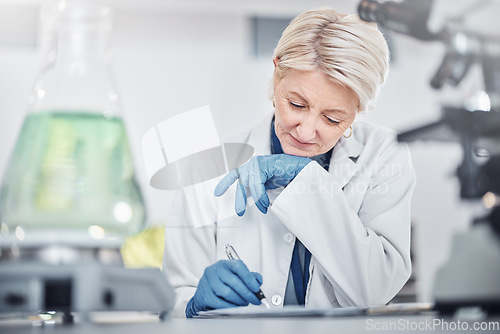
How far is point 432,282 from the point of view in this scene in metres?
0.89

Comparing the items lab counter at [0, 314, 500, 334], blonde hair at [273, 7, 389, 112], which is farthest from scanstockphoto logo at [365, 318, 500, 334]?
blonde hair at [273, 7, 389, 112]

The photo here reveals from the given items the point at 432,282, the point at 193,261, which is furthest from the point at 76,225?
the point at 432,282

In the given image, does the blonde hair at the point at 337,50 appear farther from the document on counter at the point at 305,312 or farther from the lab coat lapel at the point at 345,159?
the document on counter at the point at 305,312

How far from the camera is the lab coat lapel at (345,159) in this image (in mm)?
886

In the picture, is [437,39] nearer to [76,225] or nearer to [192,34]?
[192,34]

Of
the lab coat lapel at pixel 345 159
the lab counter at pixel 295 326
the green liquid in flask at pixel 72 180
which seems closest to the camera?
the lab counter at pixel 295 326

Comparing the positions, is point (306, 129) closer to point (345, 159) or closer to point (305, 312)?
point (345, 159)

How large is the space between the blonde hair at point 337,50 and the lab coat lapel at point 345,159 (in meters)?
0.06

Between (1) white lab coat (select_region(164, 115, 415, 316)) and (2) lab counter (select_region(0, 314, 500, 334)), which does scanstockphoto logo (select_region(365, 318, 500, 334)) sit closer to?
(2) lab counter (select_region(0, 314, 500, 334))

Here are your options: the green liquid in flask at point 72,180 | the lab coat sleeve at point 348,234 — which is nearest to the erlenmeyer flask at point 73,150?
the green liquid in flask at point 72,180

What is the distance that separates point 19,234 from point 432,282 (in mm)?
654

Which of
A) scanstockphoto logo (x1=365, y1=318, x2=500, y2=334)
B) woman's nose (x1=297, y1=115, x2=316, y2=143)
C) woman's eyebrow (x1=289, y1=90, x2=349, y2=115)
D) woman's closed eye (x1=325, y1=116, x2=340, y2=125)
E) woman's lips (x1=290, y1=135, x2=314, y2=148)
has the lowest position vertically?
scanstockphoto logo (x1=365, y1=318, x2=500, y2=334)

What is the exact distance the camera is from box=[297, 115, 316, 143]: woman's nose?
0.87 metres

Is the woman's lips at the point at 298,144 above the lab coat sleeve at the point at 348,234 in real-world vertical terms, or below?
above
